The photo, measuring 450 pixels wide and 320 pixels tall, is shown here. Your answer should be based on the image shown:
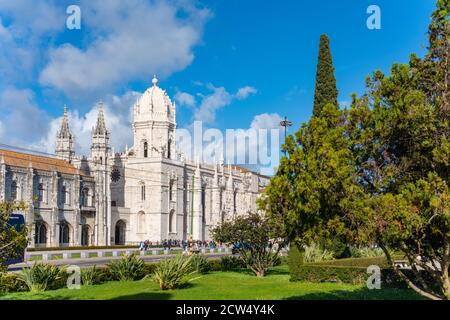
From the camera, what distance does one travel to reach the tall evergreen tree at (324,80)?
3438 centimetres

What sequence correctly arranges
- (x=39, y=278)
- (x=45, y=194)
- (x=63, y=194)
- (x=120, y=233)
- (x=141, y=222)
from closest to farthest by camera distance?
(x=39, y=278) < (x=45, y=194) < (x=63, y=194) < (x=120, y=233) < (x=141, y=222)

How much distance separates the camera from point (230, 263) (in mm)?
34344

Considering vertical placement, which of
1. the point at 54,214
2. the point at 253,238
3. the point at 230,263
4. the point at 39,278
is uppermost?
the point at 54,214

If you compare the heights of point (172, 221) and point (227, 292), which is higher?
point (172, 221)

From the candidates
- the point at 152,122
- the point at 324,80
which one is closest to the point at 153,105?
the point at 152,122

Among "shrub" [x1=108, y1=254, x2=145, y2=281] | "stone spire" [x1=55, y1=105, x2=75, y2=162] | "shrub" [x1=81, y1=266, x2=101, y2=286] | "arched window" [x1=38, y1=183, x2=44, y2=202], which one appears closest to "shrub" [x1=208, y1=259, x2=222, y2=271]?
"shrub" [x1=108, y1=254, x2=145, y2=281]

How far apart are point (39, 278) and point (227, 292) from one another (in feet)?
24.3

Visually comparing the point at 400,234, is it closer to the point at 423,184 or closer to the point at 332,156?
the point at 423,184

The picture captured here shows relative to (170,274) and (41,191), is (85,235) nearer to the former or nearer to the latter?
(41,191)

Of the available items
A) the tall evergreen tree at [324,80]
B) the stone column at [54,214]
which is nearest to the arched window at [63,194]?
the stone column at [54,214]

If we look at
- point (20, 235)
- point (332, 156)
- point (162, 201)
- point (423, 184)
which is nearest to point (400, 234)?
point (423, 184)

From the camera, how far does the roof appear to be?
2102 inches

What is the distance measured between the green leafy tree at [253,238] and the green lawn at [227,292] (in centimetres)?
457

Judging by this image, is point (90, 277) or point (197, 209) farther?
point (197, 209)
